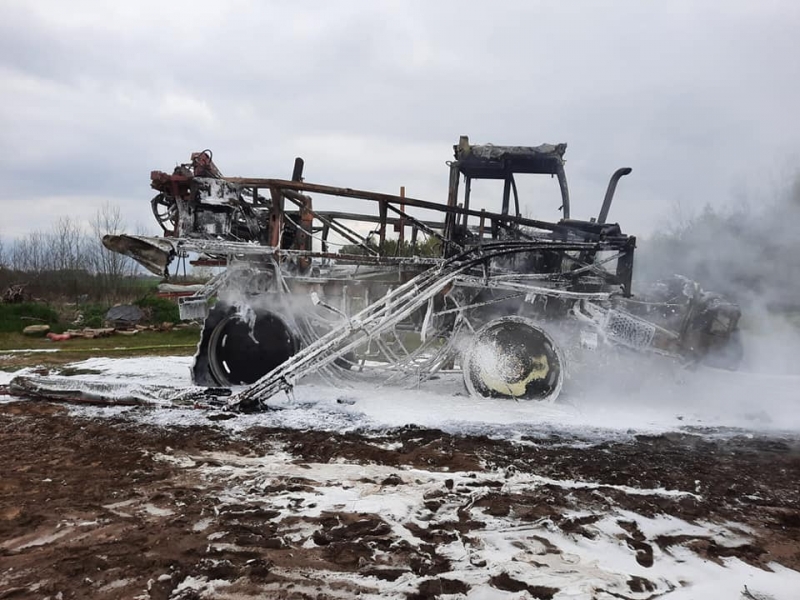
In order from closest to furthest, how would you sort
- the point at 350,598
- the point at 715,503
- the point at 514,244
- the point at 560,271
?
the point at 350,598, the point at 715,503, the point at 514,244, the point at 560,271

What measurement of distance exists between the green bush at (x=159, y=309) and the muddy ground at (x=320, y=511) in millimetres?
12920

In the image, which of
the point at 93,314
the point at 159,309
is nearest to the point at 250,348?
the point at 159,309

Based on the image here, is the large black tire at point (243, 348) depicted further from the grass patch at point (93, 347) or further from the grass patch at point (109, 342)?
the grass patch at point (109, 342)

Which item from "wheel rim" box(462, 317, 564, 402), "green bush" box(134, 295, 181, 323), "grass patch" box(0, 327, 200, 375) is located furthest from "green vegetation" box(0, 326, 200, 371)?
"wheel rim" box(462, 317, 564, 402)

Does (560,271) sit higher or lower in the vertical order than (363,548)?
higher

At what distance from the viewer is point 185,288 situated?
248 inches

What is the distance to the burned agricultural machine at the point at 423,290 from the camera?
6.12m

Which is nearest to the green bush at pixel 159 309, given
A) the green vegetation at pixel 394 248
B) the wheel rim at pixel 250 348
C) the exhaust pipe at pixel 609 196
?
the wheel rim at pixel 250 348

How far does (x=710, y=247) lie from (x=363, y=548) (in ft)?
29.6

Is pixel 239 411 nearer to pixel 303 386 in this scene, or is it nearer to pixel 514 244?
pixel 303 386

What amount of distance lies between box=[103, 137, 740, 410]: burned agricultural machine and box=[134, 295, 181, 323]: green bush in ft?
39.4

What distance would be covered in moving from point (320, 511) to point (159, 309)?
17090 mm

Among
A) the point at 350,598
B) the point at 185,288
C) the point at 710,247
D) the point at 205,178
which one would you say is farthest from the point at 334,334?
the point at 710,247

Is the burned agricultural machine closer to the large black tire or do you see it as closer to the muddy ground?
the large black tire
